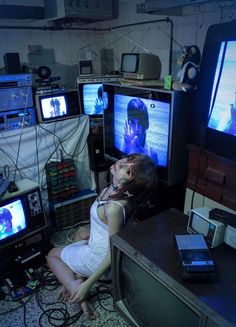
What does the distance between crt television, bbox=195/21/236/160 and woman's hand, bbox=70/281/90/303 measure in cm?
90

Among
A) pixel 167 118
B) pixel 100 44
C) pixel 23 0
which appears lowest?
pixel 167 118

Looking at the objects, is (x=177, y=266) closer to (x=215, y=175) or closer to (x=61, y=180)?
(x=215, y=175)

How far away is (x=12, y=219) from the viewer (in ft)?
5.56

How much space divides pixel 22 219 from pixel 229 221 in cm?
123

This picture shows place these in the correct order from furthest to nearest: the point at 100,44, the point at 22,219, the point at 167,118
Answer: the point at 100,44 < the point at 22,219 < the point at 167,118

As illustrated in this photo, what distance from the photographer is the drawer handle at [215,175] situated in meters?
1.26

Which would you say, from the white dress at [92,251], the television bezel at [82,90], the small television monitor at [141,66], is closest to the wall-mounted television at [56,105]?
the television bezel at [82,90]

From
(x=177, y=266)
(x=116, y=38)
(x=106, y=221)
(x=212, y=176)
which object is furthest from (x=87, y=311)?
(x=116, y=38)

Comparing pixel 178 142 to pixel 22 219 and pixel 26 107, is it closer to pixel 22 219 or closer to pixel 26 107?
pixel 22 219

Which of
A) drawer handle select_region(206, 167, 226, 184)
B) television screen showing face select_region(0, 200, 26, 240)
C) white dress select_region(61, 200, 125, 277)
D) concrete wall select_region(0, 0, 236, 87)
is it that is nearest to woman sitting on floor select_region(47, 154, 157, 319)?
white dress select_region(61, 200, 125, 277)

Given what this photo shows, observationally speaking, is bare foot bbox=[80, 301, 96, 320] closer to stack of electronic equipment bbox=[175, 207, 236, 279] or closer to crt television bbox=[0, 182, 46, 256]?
crt television bbox=[0, 182, 46, 256]

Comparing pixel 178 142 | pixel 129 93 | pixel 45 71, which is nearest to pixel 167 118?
pixel 178 142

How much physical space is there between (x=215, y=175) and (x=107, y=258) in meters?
0.64

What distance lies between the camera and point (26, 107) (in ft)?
7.00
